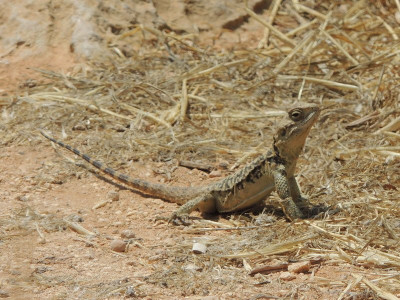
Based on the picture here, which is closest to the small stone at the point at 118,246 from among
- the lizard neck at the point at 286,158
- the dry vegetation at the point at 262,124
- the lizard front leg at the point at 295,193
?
the dry vegetation at the point at 262,124

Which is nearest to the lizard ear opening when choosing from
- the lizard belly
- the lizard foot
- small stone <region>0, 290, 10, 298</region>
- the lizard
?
the lizard

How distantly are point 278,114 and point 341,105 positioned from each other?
86 cm

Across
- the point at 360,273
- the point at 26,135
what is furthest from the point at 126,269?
the point at 26,135

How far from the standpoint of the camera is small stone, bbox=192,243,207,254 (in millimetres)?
5371

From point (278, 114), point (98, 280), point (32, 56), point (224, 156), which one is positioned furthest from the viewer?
point (32, 56)

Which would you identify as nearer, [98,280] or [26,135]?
[98,280]

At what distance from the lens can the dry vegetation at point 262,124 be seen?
17.0 feet

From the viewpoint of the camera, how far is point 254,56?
9.95 meters

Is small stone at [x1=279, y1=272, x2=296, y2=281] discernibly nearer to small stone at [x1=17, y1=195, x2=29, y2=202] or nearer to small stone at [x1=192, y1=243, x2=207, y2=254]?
small stone at [x1=192, y1=243, x2=207, y2=254]

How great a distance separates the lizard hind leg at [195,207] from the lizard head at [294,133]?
2.67ft

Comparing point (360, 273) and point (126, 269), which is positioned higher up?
point (360, 273)

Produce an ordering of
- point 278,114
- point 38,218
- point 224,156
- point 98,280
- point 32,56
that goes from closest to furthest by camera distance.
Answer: point 98,280, point 38,218, point 224,156, point 278,114, point 32,56

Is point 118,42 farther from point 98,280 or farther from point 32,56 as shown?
point 98,280

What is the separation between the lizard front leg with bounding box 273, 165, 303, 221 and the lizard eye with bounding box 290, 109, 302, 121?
1.58ft
